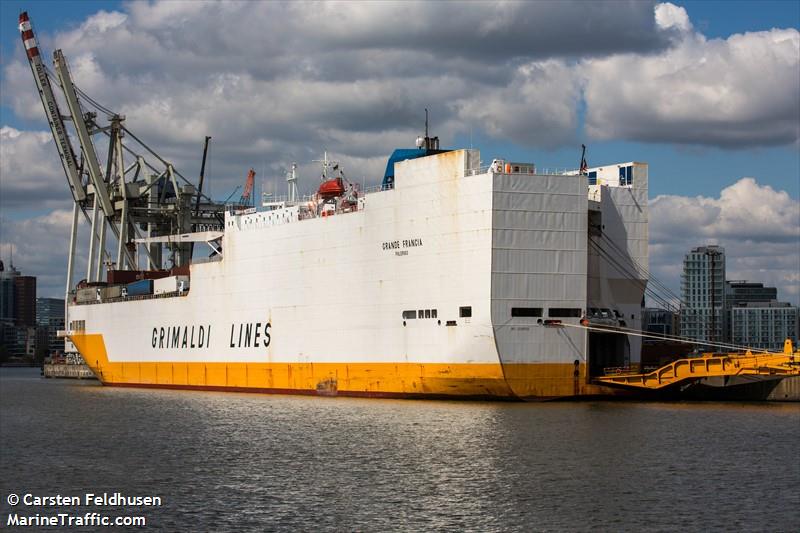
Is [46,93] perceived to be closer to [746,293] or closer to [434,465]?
[434,465]

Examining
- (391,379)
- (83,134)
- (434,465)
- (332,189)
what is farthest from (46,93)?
(434,465)

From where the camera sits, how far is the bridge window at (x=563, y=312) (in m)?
44.0

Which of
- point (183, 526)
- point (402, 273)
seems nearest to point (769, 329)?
point (402, 273)

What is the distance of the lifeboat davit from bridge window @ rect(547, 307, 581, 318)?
565 inches

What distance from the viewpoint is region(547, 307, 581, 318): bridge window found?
144ft

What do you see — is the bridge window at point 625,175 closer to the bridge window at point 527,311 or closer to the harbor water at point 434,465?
the bridge window at point 527,311

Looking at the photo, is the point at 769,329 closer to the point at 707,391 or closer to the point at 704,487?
the point at 707,391

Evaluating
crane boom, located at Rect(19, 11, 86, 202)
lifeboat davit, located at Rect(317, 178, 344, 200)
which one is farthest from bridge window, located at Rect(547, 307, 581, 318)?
crane boom, located at Rect(19, 11, 86, 202)

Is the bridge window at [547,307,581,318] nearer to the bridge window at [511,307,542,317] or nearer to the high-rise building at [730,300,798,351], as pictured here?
the bridge window at [511,307,542,317]

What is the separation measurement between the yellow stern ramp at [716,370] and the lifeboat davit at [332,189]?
1653 centimetres

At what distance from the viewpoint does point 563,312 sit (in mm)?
44250

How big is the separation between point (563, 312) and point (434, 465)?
1661 centimetres

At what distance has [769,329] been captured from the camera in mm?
167875

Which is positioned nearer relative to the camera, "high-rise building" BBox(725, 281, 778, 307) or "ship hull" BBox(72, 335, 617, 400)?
"ship hull" BBox(72, 335, 617, 400)
